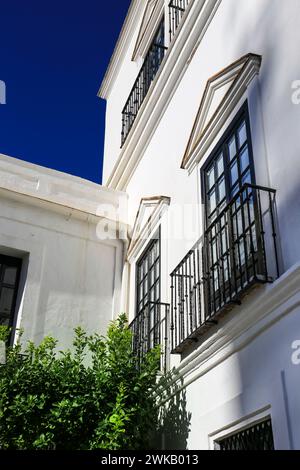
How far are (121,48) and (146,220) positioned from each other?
572 centimetres

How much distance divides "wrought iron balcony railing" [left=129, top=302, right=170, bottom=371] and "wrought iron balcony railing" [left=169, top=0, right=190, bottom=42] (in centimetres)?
426

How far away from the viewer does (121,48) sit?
1328cm

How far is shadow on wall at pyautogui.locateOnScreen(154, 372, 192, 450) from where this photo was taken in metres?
6.40

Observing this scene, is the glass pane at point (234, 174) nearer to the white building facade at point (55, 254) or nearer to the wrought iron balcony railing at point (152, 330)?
the wrought iron balcony railing at point (152, 330)

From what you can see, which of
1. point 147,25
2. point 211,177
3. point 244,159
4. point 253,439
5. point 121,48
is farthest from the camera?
point 121,48

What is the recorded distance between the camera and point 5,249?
29.4 ft

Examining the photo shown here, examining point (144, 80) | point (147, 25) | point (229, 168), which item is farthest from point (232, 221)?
point (147, 25)

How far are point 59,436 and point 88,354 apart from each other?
7.90 feet

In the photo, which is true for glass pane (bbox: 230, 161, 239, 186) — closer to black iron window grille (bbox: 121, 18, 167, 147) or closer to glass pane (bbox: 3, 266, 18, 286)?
glass pane (bbox: 3, 266, 18, 286)

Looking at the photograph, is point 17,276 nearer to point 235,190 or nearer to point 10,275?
point 10,275

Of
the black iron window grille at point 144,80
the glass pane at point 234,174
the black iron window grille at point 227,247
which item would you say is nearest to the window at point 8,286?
the black iron window grille at point 227,247

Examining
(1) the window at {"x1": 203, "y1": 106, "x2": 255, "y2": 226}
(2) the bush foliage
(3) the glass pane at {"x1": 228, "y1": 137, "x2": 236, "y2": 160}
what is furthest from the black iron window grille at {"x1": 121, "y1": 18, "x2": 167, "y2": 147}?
(2) the bush foliage

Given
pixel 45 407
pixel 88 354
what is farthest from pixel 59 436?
pixel 88 354
